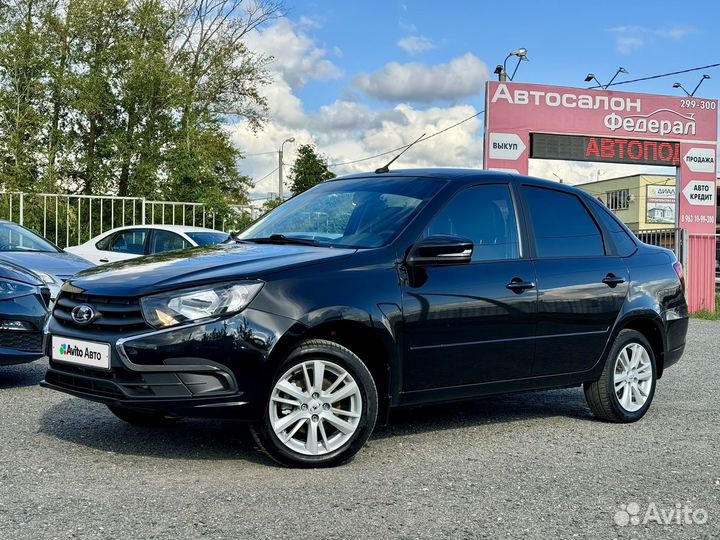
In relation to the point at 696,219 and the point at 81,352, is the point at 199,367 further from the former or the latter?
the point at 696,219

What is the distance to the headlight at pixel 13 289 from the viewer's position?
716cm

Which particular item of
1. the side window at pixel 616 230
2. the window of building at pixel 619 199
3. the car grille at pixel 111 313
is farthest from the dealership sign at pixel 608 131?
the window of building at pixel 619 199

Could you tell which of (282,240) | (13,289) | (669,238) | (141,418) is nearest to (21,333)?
(13,289)

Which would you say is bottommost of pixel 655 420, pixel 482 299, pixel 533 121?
pixel 655 420

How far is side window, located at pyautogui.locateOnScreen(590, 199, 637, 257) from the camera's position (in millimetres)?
6523

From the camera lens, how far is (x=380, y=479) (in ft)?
15.4

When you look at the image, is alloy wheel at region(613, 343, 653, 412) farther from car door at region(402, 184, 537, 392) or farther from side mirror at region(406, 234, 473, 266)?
side mirror at region(406, 234, 473, 266)

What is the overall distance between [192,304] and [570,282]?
2.67 metres

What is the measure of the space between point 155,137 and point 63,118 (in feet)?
8.06

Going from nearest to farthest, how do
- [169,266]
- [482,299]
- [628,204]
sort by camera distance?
[169,266] < [482,299] < [628,204]

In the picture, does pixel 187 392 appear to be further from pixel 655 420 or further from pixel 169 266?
pixel 655 420

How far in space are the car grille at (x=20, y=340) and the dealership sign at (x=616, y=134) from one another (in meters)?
13.0

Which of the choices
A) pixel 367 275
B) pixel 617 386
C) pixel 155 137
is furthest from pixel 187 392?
pixel 155 137

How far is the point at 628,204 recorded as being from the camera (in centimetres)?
8375
